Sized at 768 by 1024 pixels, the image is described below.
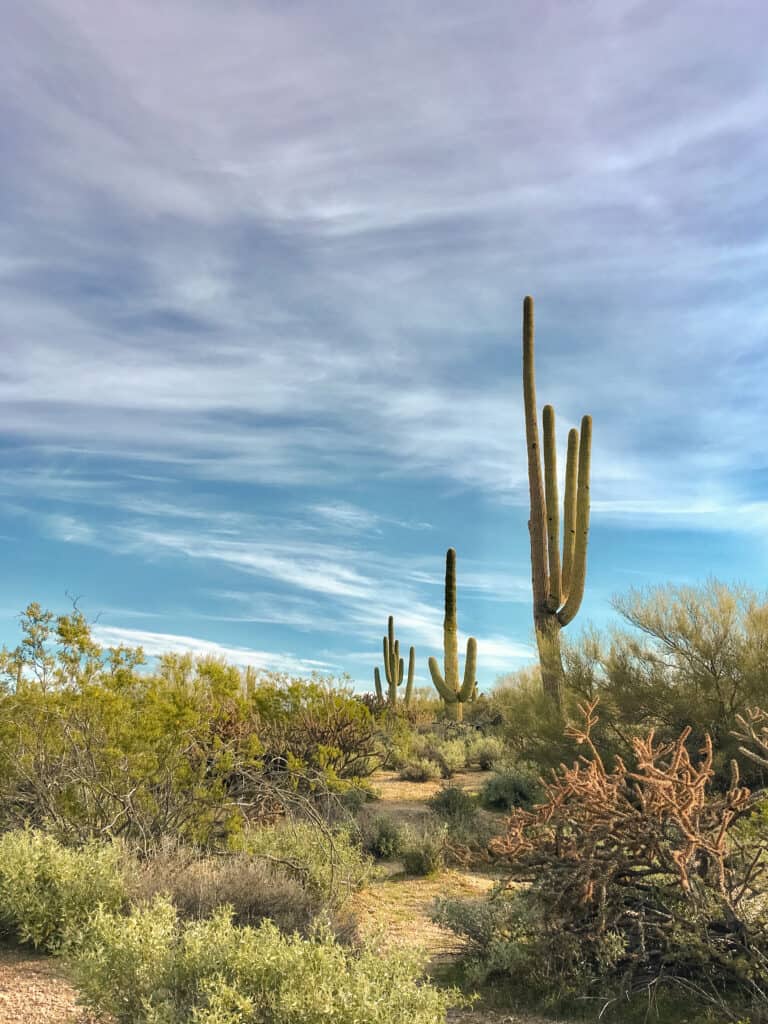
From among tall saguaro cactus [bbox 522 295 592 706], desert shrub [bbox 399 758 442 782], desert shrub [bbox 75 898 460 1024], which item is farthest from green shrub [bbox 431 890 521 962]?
desert shrub [bbox 399 758 442 782]

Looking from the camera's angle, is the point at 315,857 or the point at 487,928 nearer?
the point at 487,928

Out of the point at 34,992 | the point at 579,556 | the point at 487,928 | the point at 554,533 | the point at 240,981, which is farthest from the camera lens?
the point at 554,533

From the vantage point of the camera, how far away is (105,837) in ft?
29.6

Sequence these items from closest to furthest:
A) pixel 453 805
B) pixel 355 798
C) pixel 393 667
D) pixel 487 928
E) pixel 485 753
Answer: pixel 487 928, pixel 453 805, pixel 355 798, pixel 485 753, pixel 393 667

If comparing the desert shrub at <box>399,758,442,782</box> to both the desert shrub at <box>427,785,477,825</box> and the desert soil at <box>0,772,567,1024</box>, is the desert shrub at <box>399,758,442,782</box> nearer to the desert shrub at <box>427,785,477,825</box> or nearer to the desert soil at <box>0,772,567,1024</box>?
the desert shrub at <box>427,785,477,825</box>

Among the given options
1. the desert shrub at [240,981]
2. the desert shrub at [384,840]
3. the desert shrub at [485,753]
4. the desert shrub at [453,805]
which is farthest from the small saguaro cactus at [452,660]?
the desert shrub at [240,981]

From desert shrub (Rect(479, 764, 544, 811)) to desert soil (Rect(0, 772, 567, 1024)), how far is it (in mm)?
1933

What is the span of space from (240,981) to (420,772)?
15.5 metres

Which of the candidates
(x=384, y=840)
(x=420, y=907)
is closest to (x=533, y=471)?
(x=384, y=840)

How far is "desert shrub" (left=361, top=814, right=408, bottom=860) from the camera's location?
38.1 ft

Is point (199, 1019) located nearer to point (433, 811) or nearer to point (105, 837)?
point (105, 837)

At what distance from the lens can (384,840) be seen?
38.4 feet

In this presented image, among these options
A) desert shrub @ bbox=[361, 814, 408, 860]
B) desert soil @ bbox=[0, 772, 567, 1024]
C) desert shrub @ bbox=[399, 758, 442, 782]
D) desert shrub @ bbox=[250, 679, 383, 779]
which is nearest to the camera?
desert soil @ bbox=[0, 772, 567, 1024]

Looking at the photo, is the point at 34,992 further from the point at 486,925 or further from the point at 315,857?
the point at 486,925
